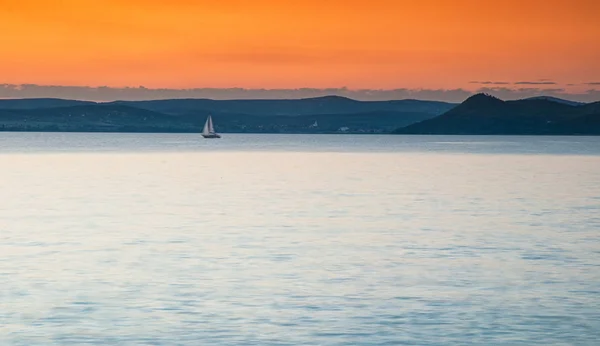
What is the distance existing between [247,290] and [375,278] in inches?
130

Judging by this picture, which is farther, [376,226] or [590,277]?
[376,226]

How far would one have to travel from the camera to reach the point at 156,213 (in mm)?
44594

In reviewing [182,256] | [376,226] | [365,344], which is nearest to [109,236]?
[182,256]

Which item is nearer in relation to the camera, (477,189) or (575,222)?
(575,222)

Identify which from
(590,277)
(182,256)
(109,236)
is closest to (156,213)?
(109,236)

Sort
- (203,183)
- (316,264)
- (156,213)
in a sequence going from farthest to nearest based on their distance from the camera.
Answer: (203,183) → (156,213) → (316,264)

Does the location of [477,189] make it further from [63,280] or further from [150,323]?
[150,323]

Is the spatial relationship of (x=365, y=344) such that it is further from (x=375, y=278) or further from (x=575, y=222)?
(x=575, y=222)

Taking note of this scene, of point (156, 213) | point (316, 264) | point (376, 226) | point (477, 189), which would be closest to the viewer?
point (316, 264)

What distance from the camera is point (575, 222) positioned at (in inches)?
1561

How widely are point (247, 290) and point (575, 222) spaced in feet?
64.0

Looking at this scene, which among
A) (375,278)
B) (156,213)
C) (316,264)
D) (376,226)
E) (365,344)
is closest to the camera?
(365,344)

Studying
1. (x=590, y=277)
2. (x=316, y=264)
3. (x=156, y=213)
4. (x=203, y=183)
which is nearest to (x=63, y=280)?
(x=316, y=264)

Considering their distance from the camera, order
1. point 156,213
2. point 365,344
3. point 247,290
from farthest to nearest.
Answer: point 156,213 → point 247,290 → point 365,344
